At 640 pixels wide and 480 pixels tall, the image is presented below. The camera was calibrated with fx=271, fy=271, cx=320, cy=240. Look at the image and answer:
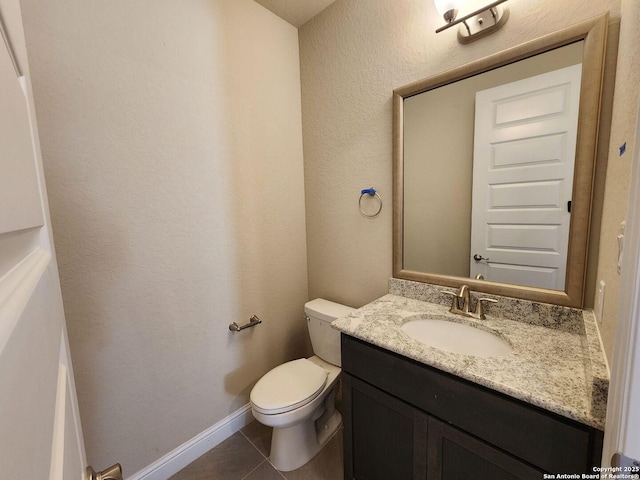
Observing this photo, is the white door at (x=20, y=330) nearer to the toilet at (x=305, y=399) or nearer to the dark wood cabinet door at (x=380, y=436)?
the dark wood cabinet door at (x=380, y=436)

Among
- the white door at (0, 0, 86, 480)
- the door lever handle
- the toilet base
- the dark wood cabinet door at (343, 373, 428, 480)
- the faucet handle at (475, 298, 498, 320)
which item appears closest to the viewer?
the white door at (0, 0, 86, 480)

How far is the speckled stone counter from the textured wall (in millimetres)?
182

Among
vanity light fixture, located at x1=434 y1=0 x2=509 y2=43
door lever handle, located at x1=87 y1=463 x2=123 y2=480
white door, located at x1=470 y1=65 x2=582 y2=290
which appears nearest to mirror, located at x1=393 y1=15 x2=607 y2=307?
white door, located at x1=470 y1=65 x2=582 y2=290

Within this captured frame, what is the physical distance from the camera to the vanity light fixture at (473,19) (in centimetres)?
107

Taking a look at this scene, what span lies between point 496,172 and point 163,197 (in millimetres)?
1491

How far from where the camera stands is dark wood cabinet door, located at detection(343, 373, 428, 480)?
0.96m

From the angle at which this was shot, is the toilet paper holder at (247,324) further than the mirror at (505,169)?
Yes

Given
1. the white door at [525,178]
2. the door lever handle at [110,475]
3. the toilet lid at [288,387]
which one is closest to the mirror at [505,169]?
the white door at [525,178]

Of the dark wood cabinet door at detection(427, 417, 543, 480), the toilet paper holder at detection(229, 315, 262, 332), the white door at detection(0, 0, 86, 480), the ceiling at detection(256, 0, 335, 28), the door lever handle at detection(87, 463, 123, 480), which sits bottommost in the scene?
the dark wood cabinet door at detection(427, 417, 543, 480)

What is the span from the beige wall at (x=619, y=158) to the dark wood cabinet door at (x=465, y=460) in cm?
40

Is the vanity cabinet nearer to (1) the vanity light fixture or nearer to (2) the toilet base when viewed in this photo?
(2) the toilet base

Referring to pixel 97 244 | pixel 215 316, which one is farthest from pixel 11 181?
pixel 215 316

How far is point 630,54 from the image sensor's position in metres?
0.69

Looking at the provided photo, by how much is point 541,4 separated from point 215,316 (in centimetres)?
195
